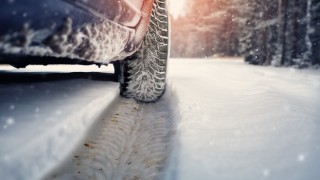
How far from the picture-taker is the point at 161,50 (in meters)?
2.30

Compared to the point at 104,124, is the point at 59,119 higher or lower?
higher

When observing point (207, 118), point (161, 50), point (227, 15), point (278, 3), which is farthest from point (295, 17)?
point (227, 15)

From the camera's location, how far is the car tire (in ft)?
7.21

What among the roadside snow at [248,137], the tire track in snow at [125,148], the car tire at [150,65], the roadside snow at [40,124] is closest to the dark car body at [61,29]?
the roadside snow at [40,124]

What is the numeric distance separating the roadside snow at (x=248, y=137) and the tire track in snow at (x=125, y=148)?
0.30 feet

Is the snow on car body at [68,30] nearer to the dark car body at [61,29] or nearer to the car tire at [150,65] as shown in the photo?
the dark car body at [61,29]

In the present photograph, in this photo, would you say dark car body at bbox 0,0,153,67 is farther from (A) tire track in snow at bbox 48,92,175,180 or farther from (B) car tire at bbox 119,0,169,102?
(B) car tire at bbox 119,0,169,102

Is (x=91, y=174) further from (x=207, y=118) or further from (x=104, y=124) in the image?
(x=207, y=118)

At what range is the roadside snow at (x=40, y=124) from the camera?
2.69 feet

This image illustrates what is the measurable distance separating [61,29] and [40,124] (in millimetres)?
326

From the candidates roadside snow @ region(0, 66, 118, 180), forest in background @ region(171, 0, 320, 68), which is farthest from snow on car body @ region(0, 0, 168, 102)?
forest in background @ region(171, 0, 320, 68)

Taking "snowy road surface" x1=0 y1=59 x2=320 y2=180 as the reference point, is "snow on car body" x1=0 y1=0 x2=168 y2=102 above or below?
above

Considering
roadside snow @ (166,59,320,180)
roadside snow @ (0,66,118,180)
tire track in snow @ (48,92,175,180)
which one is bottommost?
tire track in snow @ (48,92,175,180)

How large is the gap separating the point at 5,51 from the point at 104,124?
1.02 meters
